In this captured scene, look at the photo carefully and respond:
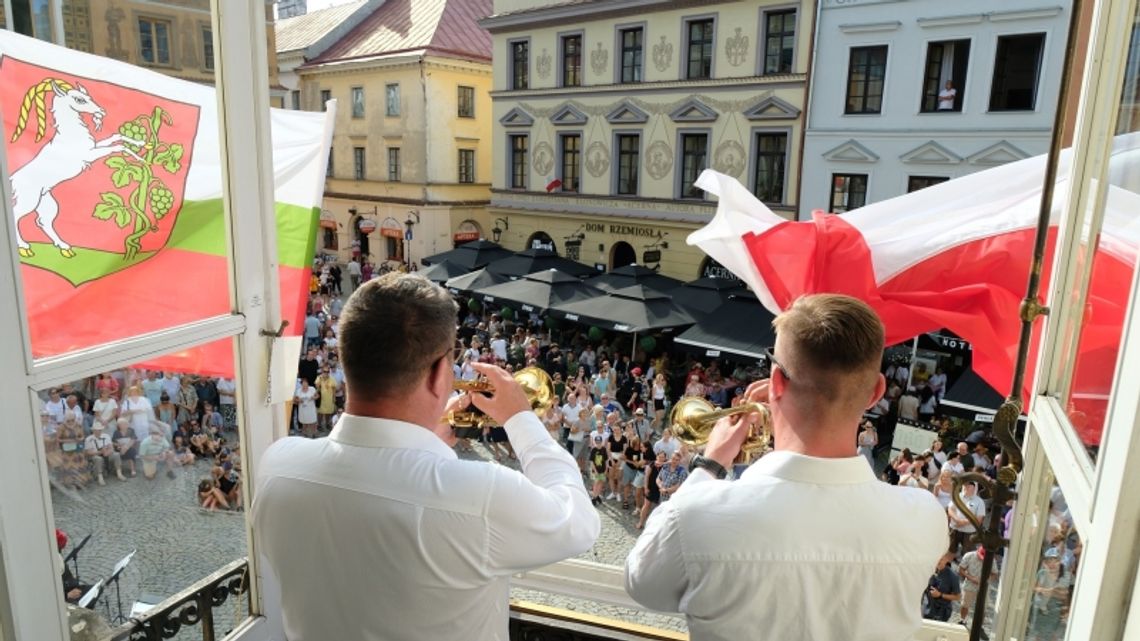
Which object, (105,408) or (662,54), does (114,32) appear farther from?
(662,54)

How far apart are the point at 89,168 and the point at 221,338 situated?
1.61 ft

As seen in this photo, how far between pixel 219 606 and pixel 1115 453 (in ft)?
6.87

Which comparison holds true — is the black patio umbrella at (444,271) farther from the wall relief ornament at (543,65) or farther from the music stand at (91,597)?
the music stand at (91,597)

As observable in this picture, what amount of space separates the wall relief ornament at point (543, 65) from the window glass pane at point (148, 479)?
1867cm

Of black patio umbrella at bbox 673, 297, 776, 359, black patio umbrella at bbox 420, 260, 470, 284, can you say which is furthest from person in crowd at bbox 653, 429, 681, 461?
black patio umbrella at bbox 420, 260, 470, 284

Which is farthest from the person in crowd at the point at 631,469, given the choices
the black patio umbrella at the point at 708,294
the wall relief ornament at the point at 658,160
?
the wall relief ornament at the point at 658,160

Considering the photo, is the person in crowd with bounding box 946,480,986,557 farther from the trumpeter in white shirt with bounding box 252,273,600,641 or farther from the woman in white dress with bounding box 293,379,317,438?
the woman in white dress with bounding box 293,379,317,438

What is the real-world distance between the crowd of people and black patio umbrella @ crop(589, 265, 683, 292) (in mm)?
11259

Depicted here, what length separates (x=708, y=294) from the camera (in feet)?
40.6

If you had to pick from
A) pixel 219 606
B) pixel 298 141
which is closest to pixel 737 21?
pixel 298 141

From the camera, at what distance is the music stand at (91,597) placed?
5.38 feet

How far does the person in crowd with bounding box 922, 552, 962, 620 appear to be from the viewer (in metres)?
5.33

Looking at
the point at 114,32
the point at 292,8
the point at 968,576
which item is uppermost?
the point at 292,8

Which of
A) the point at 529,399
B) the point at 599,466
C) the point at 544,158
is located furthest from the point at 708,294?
the point at 529,399
